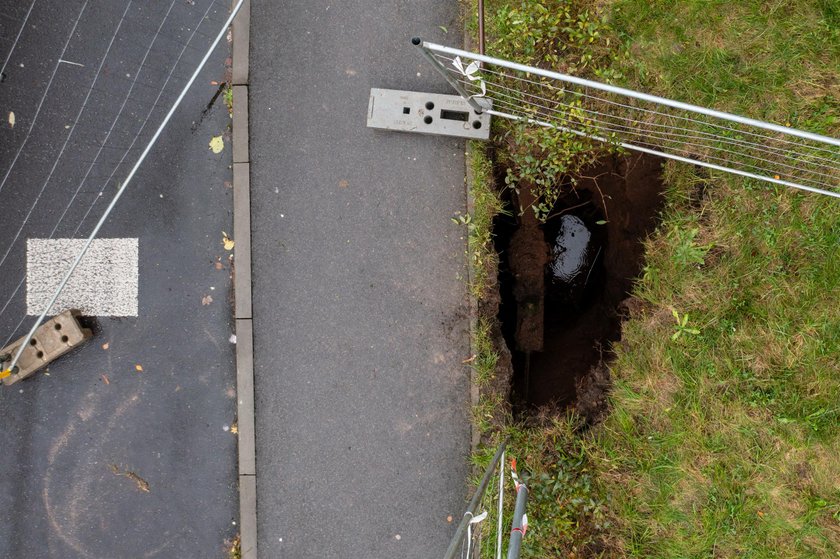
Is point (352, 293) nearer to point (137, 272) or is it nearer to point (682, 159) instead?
point (137, 272)

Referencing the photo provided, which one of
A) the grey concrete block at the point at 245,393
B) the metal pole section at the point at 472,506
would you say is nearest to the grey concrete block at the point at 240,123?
the grey concrete block at the point at 245,393

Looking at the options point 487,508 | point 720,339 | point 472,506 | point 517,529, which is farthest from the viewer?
point 487,508

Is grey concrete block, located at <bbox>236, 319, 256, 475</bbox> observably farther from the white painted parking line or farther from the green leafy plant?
the green leafy plant

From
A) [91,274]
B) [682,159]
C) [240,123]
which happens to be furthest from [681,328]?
[91,274]

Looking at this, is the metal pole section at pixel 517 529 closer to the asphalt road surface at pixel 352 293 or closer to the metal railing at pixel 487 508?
the metal railing at pixel 487 508

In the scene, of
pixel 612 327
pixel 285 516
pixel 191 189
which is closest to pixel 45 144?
pixel 191 189

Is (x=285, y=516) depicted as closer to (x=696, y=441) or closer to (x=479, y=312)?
(x=479, y=312)

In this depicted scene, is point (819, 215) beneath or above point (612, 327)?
above
